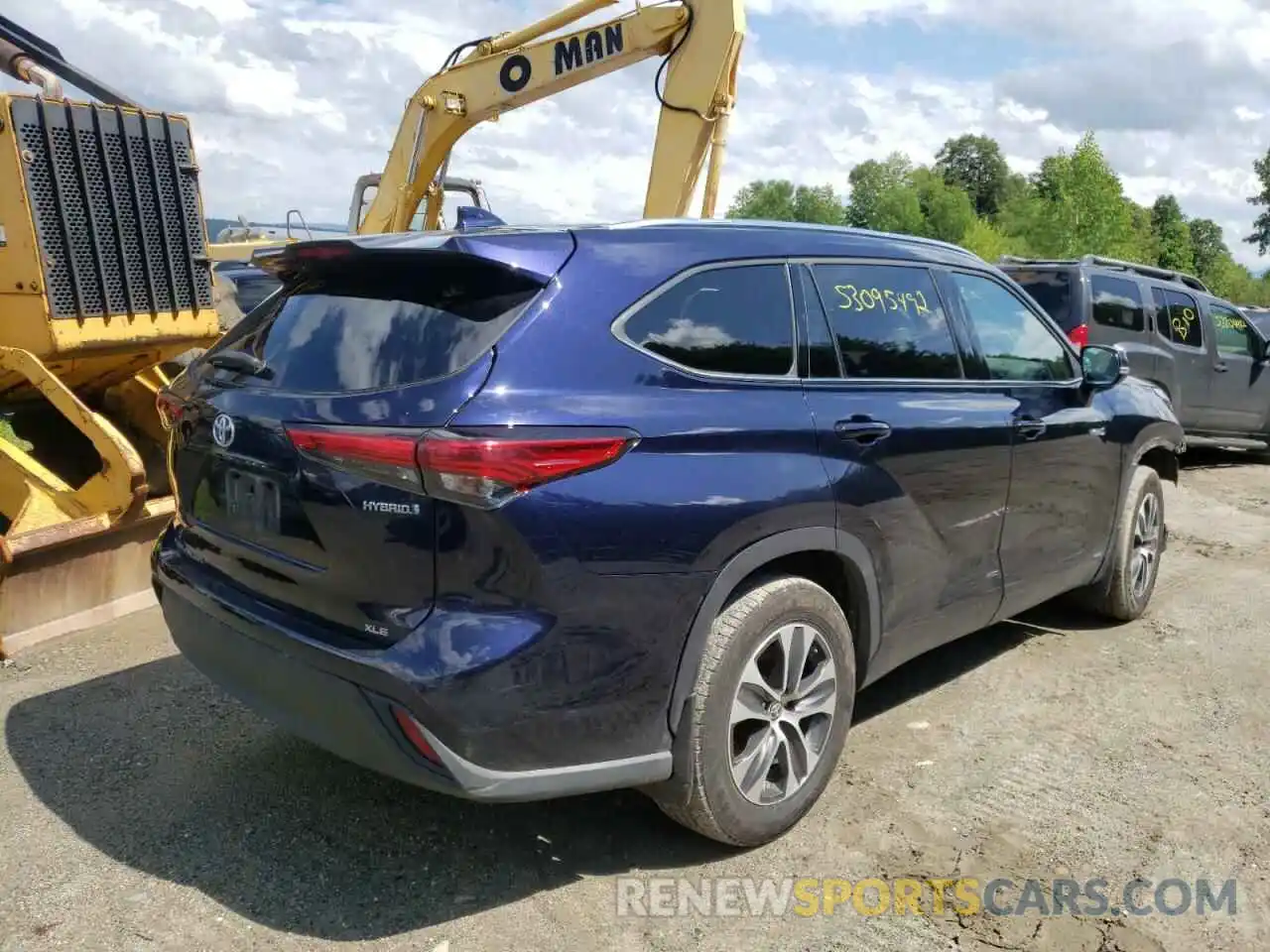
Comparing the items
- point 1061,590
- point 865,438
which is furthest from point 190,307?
point 1061,590

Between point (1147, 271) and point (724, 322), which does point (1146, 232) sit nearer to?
point (1147, 271)

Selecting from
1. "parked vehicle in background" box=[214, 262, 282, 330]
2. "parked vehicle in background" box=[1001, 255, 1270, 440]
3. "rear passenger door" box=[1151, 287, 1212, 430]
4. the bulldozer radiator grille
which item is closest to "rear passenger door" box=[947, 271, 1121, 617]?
the bulldozer radiator grille

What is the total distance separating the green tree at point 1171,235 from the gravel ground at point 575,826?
7495 centimetres

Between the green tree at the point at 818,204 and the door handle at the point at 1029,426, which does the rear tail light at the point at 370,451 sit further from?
the green tree at the point at 818,204

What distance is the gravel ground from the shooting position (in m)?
2.89

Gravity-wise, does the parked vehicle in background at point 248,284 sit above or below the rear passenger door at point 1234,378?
above

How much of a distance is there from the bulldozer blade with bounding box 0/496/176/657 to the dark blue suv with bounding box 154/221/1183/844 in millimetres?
1634

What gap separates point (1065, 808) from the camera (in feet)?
11.8

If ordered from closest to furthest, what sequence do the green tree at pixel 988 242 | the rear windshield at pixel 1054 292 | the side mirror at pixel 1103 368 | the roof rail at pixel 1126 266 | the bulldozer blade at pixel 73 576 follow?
the bulldozer blade at pixel 73 576 < the side mirror at pixel 1103 368 < the rear windshield at pixel 1054 292 < the roof rail at pixel 1126 266 < the green tree at pixel 988 242

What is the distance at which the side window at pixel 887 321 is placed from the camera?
11.8 ft

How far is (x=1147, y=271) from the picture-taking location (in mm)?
10758

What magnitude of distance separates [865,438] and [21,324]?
440 cm

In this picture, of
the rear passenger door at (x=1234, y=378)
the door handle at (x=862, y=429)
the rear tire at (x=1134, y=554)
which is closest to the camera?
the door handle at (x=862, y=429)

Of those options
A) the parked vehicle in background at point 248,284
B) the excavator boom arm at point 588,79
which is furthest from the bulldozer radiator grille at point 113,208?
the parked vehicle in background at point 248,284
